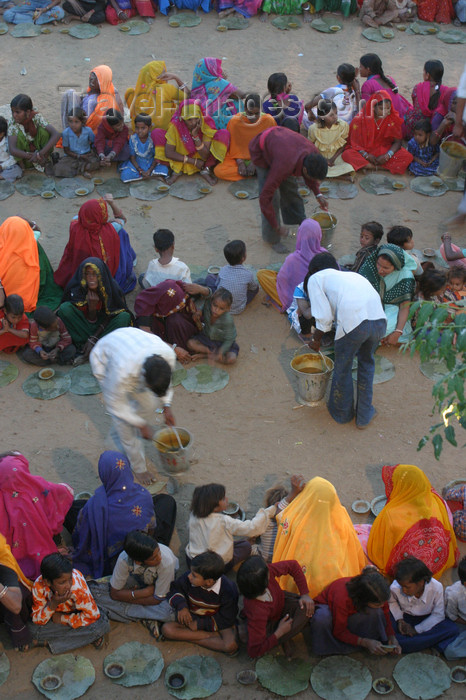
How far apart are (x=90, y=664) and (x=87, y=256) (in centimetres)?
335

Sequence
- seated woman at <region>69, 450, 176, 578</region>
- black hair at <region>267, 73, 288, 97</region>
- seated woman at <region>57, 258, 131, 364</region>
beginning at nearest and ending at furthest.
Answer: seated woman at <region>69, 450, 176, 578</region>, seated woman at <region>57, 258, 131, 364</region>, black hair at <region>267, 73, 288, 97</region>

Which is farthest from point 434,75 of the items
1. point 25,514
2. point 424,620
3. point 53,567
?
point 53,567

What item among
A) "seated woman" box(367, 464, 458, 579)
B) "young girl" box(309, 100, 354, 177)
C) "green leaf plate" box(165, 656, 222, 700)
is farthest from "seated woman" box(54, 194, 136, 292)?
"green leaf plate" box(165, 656, 222, 700)

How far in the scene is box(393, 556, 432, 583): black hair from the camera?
13.8 ft

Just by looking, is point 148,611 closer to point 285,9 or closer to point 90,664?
point 90,664

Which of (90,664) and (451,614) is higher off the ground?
(451,614)

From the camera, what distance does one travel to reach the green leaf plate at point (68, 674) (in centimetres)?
425

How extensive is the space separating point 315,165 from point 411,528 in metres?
3.21

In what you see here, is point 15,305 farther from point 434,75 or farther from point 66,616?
point 434,75

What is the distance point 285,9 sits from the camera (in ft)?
36.6

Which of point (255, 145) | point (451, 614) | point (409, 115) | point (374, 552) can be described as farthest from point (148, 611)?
point (409, 115)

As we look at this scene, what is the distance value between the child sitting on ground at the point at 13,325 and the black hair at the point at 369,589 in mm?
3319

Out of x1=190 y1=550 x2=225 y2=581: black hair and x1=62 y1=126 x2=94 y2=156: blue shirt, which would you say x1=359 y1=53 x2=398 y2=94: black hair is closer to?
x1=62 y1=126 x2=94 y2=156: blue shirt

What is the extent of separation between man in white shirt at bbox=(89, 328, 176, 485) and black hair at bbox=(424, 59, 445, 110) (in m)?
5.08
